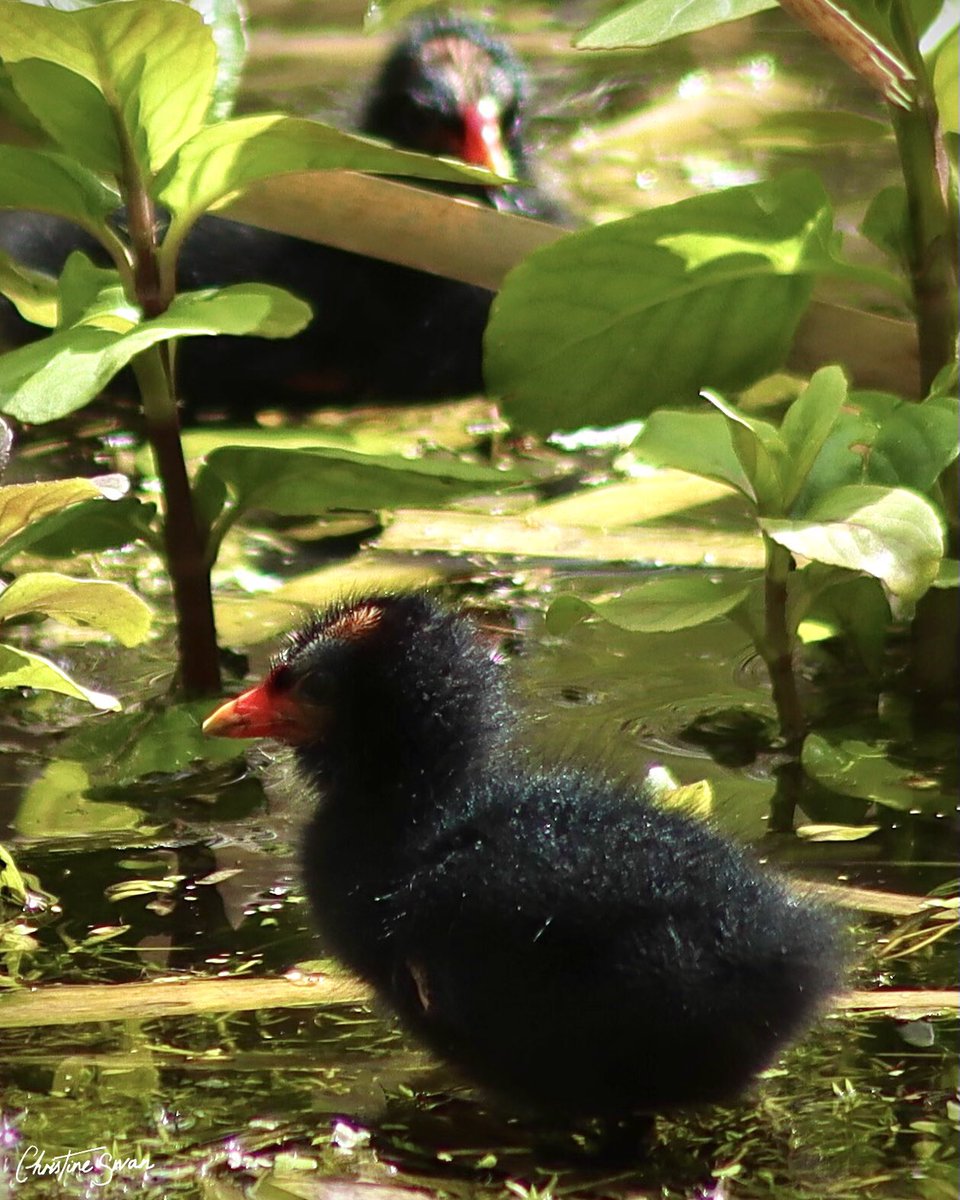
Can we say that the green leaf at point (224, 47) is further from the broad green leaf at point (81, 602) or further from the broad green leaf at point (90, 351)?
the broad green leaf at point (81, 602)

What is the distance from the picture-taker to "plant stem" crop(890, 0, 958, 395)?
2.11 meters

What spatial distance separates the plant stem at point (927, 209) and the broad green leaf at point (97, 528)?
0.95 m

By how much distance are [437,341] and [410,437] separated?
336 millimetres

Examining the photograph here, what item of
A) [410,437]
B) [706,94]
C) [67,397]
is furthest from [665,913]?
[706,94]

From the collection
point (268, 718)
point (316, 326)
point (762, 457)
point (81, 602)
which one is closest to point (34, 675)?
point (81, 602)

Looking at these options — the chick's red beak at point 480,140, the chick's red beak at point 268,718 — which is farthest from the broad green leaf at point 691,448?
the chick's red beak at point 480,140

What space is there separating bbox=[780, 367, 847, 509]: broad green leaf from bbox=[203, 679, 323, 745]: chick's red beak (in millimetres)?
568

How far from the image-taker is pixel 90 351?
1.89 metres

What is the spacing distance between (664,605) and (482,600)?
575 mm

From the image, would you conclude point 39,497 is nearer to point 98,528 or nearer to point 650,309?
point 98,528

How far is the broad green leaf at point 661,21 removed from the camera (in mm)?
1934

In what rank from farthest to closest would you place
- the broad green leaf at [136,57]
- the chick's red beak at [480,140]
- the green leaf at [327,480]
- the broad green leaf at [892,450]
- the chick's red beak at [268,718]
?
the chick's red beak at [480,140]
the green leaf at [327,480]
the broad green leaf at [892,450]
the broad green leaf at [136,57]
the chick's red beak at [268,718]

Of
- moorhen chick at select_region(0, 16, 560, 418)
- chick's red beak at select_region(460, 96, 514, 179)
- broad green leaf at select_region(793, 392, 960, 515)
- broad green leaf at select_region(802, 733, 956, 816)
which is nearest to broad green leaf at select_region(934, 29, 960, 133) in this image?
broad green leaf at select_region(793, 392, 960, 515)

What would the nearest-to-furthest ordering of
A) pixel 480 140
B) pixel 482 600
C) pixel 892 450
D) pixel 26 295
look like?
pixel 892 450
pixel 26 295
pixel 482 600
pixel 480 140
